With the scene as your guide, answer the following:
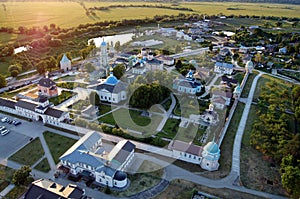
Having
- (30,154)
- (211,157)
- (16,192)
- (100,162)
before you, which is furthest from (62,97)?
(211,157)

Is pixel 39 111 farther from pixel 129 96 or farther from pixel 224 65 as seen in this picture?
pixel 224 65

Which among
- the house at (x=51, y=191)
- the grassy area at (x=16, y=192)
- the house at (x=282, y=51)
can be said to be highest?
the house at (x=282, y=51)

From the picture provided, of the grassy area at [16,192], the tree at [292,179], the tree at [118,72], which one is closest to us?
the tree at [292,179]

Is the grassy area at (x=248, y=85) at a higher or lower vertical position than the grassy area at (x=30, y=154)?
higher

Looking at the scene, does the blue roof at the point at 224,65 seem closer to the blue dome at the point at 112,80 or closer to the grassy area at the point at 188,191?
the blue dome at the point at 112,80

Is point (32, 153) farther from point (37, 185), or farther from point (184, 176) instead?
point (184, 176)

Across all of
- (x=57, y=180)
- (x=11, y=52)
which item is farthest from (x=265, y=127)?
(x=11, y=52)

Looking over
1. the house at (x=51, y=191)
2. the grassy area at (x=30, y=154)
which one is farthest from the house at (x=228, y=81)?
the house at (x=51, y=191)

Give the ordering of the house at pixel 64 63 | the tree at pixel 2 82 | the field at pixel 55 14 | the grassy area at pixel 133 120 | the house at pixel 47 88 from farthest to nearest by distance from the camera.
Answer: the field at pixel 55 14, the house at pixel 64 63, the tree at pixel 2 82, the house at pixel 47 88, the grassy area at pixel 133 120

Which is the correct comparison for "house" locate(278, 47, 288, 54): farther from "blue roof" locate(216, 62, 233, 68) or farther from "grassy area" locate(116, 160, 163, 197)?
"grassy area" locate(116, 160, 163, 197)
